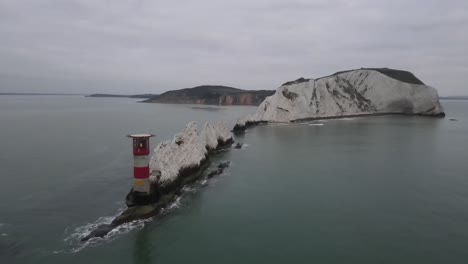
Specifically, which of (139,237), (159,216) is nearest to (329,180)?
(159,216)

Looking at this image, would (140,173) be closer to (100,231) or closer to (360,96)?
(100,231)

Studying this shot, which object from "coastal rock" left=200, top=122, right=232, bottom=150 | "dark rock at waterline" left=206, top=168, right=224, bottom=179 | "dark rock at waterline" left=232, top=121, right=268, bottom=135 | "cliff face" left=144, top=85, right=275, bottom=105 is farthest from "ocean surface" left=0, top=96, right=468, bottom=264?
"cliff face" left=144, top=85, right=275, bottom=105

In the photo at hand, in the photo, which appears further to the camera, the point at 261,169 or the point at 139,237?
the point at 261,169

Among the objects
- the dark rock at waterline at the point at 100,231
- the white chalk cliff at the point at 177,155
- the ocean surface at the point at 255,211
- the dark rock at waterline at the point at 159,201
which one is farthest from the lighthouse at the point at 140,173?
the dark rock at waterline at the point at 100,231

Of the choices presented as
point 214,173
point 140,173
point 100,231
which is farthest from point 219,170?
point 100,231

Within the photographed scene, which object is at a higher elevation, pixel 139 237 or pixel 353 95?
pixel 353 95

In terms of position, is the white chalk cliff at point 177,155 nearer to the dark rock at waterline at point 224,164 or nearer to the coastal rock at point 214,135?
the dark rock at waterline at point 224,164

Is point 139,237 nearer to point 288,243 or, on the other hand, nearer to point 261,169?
point 288,243
